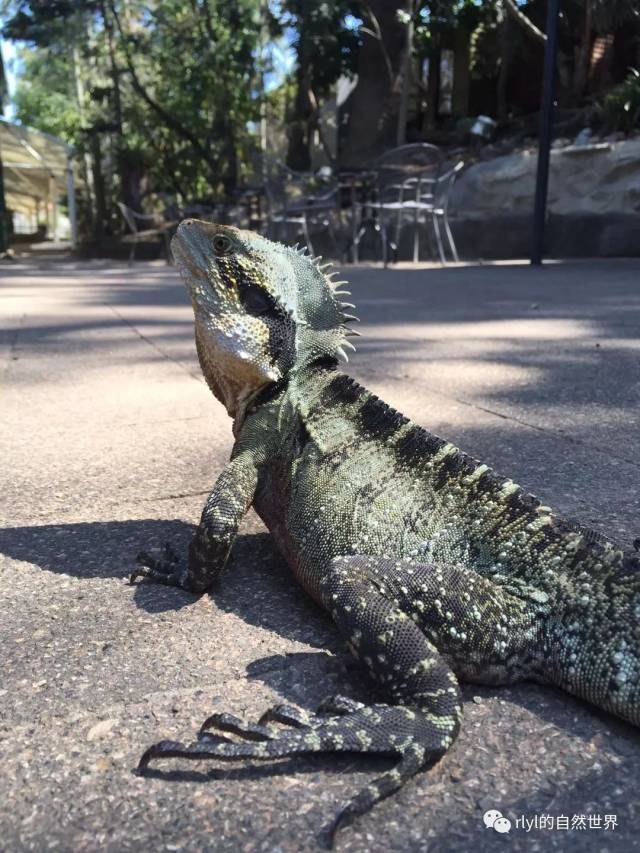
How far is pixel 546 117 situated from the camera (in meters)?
13.0

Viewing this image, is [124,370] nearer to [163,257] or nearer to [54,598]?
[54,598]

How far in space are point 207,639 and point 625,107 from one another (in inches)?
657

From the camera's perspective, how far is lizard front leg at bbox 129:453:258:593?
2533 mm

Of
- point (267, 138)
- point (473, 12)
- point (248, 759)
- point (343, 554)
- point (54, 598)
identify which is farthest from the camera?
point (267, 138)

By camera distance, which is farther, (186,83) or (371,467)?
(186,83)

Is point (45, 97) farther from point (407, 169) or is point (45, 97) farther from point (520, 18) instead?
point (407, 169)

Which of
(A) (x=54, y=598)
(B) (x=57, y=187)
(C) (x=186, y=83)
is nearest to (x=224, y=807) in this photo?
(A) (x=54, y=598)

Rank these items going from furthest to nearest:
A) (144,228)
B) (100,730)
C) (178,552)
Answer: (144,228), (178,552), (100,730)

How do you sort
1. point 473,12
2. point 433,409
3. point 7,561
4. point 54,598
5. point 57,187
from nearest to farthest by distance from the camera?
point 54,598 < point 7,561 < point 433,409 < point 473,12 < point 57,187

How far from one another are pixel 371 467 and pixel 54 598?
3.56ft

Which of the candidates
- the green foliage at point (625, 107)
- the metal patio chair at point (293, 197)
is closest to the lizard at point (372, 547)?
the metal patio chair at point (293, 197)

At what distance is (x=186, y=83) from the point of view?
75.9 feet

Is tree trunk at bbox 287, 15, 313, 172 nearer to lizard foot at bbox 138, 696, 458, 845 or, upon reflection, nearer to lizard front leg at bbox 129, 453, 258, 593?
lizard front leg at bbox 129, 453, 258, 593

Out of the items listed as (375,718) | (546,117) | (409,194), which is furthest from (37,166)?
(375,718)
